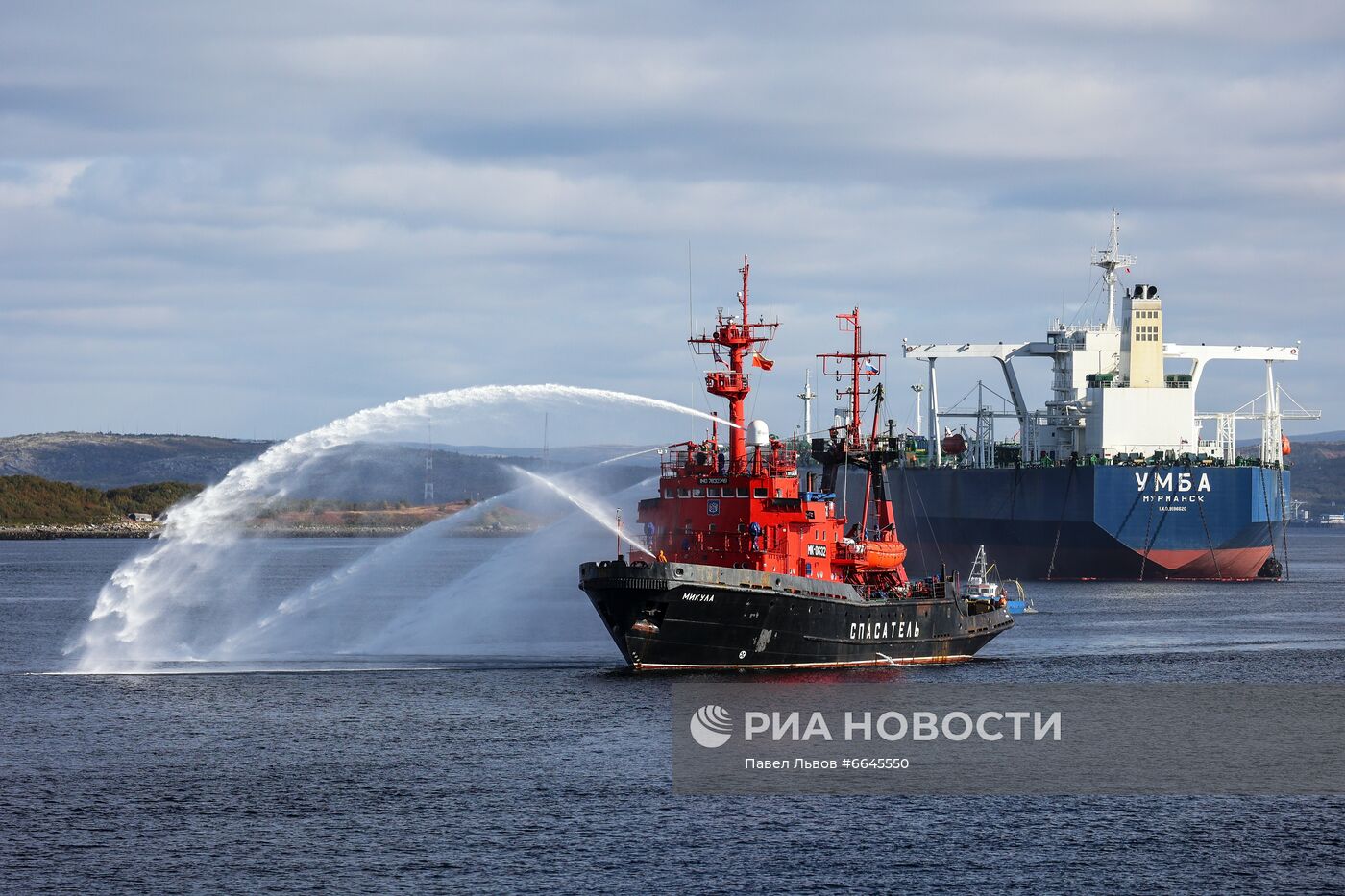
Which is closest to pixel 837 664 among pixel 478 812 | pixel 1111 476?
pixel 478 812

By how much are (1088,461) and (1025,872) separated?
9092 centimetres

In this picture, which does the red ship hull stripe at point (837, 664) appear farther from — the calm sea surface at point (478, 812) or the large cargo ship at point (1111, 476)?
the large cargo ship at point (1111, 476)

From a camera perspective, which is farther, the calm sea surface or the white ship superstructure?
Result: the white ship superstructure

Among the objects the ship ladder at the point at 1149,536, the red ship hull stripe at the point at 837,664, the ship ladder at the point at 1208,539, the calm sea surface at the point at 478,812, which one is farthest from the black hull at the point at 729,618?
the ship ladder at the point at 1208,539

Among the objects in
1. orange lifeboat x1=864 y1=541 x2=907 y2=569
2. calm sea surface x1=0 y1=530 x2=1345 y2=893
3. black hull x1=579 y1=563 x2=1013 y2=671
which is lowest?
calm sea surface x1=0 y1=530 x2=1345 y2=893

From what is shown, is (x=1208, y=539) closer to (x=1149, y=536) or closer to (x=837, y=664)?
(x=1149, y=536)

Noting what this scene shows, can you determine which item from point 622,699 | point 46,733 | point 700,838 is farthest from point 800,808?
point 46,733

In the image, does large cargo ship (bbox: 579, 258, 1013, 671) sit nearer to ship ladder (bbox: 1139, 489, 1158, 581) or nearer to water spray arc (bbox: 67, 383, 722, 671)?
water spray arc (bbox: 67, 383, 722, 671)

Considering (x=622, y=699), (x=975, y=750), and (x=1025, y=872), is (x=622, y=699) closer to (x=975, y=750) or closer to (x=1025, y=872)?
(x=975, y=750)

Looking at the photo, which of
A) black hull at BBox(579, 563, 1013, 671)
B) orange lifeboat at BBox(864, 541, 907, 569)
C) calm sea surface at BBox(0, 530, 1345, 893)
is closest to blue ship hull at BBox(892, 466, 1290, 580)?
orange lifeboat at BBox(864, 541, 907, 569)

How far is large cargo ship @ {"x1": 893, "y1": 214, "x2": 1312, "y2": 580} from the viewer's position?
383 feet

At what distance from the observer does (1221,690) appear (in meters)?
58.5

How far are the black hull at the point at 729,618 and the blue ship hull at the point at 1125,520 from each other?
201 ft

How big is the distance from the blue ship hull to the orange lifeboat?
2252 inches
